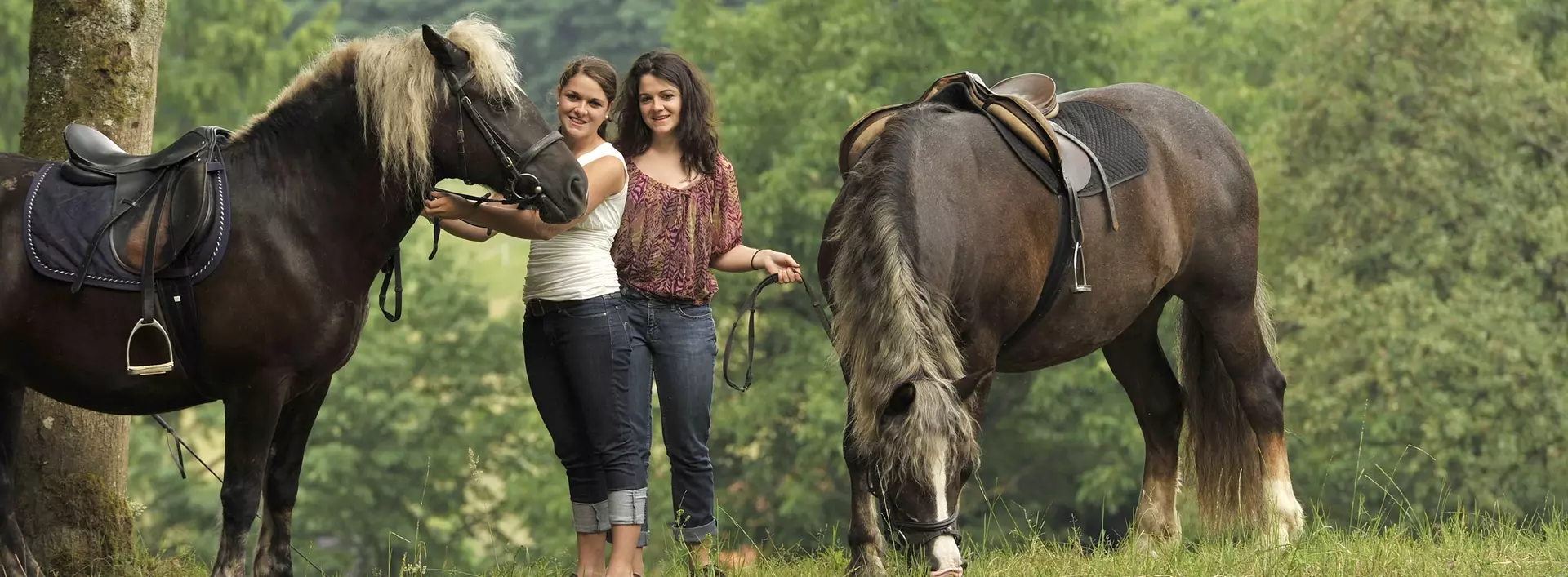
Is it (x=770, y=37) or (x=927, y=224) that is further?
(x=770, y=37)

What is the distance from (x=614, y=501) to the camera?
4836 mm

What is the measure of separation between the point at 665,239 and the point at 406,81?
1.09m

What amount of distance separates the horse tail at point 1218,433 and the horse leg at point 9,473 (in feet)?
15.2

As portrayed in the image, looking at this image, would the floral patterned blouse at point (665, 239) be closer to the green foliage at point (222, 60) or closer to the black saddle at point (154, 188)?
the black saddle at point (154, 188)

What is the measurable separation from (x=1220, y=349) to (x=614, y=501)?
2.90 metres

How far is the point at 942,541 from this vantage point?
4121mm

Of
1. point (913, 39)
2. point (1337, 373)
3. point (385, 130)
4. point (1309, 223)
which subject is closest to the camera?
point (385, 130)

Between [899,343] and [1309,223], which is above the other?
[899,343]

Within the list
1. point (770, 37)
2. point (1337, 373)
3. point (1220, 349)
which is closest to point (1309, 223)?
point (1337, 373)

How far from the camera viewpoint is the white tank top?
4.73 m

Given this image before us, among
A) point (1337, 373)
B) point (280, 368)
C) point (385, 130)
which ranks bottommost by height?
point (1337, 373)

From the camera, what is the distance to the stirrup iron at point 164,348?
4.27 metres

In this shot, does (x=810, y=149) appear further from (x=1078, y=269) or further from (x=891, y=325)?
(x=891, y=325)

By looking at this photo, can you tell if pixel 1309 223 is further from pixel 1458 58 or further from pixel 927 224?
pixel 927 224
